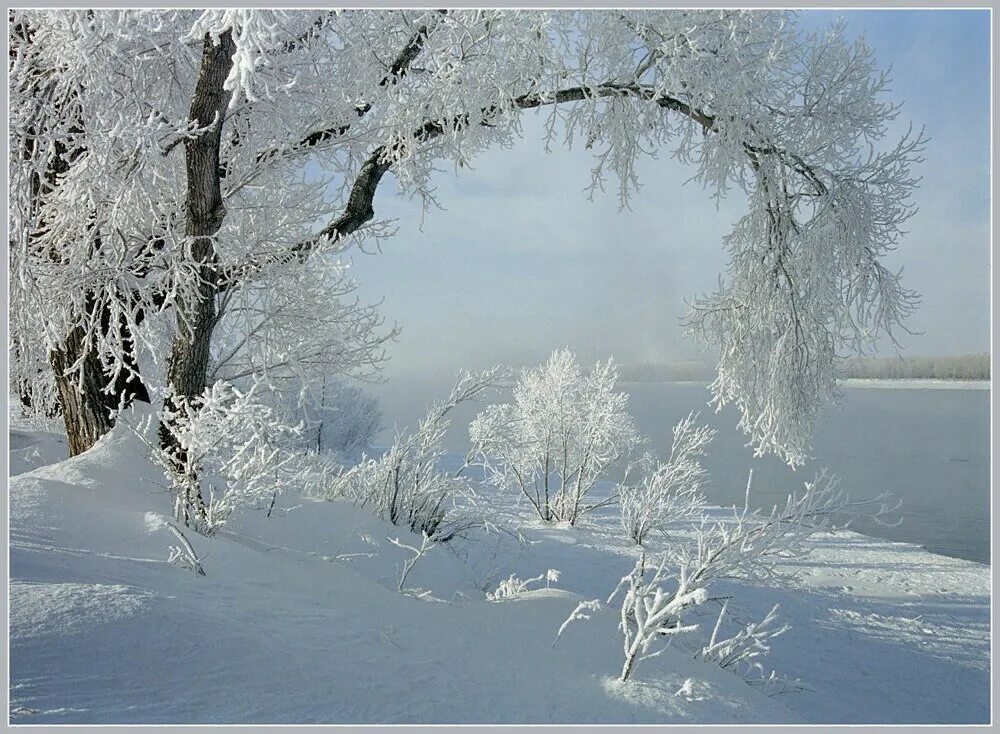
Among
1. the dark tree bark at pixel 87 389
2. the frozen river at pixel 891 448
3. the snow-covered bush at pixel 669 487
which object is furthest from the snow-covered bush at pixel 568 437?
the dark tree bark at pixel 87 389

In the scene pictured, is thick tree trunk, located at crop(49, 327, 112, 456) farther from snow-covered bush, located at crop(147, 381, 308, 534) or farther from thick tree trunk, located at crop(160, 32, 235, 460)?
snow-covered bush, located at crop(147, 381, 308, 534)

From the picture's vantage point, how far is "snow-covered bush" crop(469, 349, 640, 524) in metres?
9.67

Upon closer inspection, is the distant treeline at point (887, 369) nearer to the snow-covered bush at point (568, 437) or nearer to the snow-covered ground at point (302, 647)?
the snow-covered bush at point (568, 437)

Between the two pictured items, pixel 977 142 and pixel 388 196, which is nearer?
pixel 977 142

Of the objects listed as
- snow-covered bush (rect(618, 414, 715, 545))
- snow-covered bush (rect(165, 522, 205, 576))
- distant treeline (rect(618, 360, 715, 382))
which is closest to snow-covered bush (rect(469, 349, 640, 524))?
distant treeline (rect(618, 360, 715, 382))

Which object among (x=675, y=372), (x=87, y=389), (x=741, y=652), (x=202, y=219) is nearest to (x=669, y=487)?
(x=675, y=372)

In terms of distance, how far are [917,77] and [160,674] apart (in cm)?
559

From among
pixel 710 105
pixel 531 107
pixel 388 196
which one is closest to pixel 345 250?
pixel 388 196

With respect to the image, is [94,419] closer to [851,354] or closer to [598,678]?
[598,678]

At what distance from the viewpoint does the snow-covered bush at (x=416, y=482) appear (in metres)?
5.51

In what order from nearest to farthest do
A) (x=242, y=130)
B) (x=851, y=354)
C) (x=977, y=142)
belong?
(x=977, y=142) < (x=242, y=130) < (x=851, y=354)

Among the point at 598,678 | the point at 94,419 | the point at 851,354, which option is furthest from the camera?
the point at 851,354

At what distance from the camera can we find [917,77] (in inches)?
190

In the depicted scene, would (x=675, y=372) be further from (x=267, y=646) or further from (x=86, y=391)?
(x=267, y=646)
